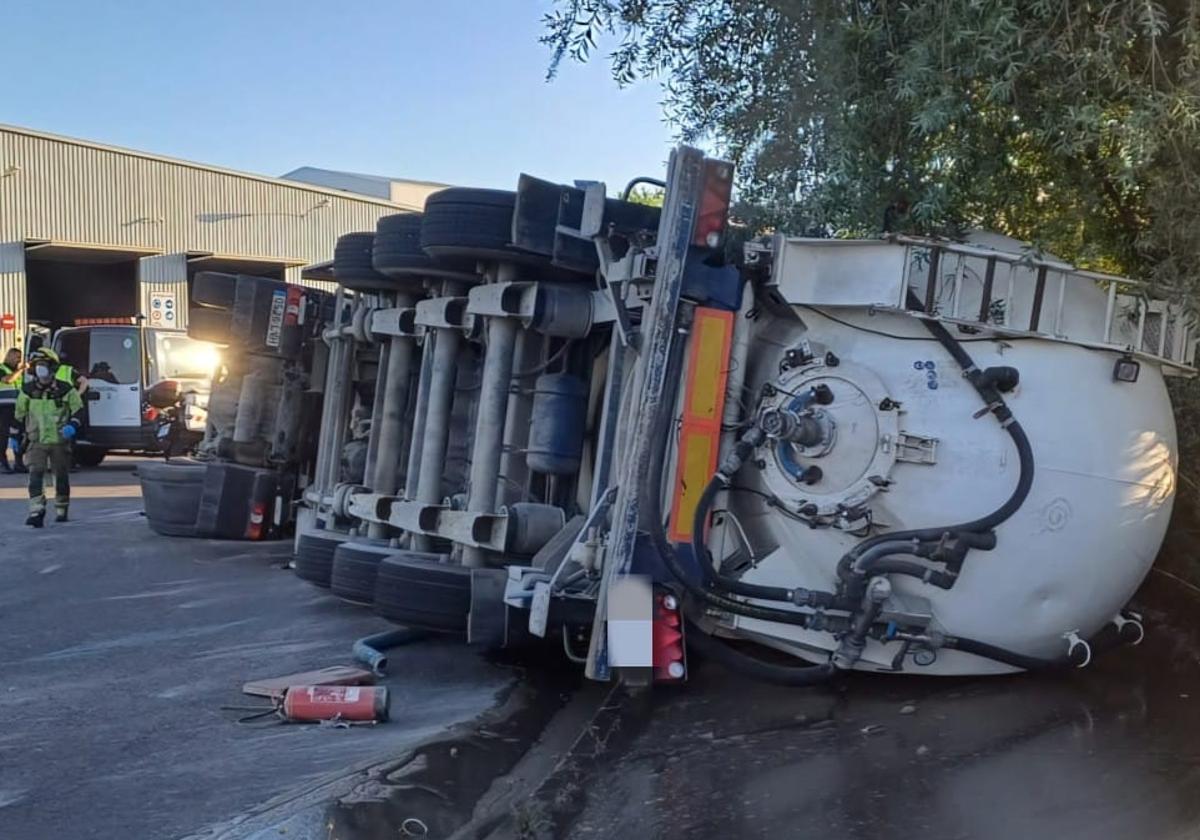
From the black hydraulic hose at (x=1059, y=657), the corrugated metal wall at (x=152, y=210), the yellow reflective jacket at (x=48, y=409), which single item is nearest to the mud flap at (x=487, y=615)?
→ the black hydraulic hose at (x=1059, y=657)

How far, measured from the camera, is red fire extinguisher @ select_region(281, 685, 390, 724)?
468 centimetres

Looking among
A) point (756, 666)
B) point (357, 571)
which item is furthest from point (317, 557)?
point (756, 666)

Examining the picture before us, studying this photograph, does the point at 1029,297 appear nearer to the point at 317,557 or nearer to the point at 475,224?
the point at 475,224

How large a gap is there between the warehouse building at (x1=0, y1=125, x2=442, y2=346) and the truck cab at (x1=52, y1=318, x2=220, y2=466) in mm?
8244

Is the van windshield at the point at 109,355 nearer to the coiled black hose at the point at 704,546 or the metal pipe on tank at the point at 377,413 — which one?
the metal pipe on tank at the point at 377,413

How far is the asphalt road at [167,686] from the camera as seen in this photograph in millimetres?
3861

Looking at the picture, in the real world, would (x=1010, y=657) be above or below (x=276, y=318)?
below

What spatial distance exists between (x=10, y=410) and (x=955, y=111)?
52.4ft

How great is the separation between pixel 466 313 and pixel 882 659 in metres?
2.53

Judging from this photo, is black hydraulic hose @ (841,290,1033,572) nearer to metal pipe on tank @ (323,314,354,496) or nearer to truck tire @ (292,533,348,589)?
truck tire @ (292,533,348,589)

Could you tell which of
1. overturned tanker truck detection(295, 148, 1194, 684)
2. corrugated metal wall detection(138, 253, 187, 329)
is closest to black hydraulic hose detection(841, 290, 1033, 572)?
overturned tanker truck detection(295, 148, 1194, 684)

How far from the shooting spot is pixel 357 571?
5.62 metres

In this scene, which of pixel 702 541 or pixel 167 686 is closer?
pixel 702 541

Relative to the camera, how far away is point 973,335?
430 centimetres
